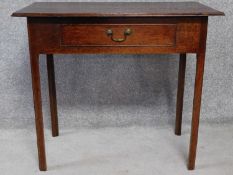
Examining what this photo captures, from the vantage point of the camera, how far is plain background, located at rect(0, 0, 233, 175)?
1590mm

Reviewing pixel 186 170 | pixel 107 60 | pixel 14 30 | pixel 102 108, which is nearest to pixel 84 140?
pixel 102 108

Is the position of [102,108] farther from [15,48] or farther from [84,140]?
[15,48]

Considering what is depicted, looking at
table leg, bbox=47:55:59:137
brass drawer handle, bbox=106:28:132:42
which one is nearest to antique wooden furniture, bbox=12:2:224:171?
brass drawer handle, bbox=106:28:132:42

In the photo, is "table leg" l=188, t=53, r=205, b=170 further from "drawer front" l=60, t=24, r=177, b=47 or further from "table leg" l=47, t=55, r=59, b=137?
"table leg" l=47, t=55, r=59, b=137

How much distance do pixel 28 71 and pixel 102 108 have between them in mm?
415

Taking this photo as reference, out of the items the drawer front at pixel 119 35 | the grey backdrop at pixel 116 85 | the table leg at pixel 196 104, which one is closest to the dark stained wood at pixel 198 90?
the table leg at pixel 196 104

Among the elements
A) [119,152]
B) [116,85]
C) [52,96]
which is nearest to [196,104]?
[119,152]

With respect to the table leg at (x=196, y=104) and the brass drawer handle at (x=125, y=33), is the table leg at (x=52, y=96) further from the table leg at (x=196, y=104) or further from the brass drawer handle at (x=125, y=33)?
the table leg at (x=196, y=104)

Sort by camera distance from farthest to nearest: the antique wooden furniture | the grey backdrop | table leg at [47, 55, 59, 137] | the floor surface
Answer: the grey backdrop, table leg at [47, 55, 59, 137], the floor surface, the antique wooden furniture

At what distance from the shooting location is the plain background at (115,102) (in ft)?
5.22

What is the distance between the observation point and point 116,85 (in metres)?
1.77

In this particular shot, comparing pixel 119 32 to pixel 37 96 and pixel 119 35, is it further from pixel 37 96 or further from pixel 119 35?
pixel 37 96

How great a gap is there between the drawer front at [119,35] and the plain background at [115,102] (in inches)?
18.9

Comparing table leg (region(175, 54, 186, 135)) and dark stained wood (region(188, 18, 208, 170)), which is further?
table leg (region(175, 54, 186, 135))
